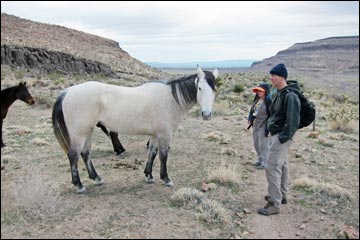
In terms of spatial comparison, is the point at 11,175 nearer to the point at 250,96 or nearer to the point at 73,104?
the point at 73,104

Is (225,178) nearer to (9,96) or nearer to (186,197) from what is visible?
(186,197)

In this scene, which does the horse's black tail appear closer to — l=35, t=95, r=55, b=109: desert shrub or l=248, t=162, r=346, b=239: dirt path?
l=248, t=162, r=346, b=239: dirt path

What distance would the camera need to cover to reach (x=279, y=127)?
4.82 meters

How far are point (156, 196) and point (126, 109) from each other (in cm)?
149

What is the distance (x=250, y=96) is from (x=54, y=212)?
19819 millimetres

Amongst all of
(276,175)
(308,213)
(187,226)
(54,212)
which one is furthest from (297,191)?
(54,212)

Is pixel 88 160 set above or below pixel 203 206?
above

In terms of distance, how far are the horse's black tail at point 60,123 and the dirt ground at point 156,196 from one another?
700 mm

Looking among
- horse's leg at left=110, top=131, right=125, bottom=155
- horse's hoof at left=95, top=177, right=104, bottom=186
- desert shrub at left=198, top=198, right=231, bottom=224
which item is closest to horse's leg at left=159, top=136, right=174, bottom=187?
horse's hoof at left=95, top=177, right=104, bottom=186

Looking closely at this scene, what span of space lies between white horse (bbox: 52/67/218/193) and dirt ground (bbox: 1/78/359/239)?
70 cm

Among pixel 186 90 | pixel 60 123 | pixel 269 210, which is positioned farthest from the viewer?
pixel 186 90

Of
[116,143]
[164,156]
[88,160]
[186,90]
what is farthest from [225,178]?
[116,143]

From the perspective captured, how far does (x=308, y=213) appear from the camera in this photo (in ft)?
16.9

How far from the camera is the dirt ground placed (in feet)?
14.6
